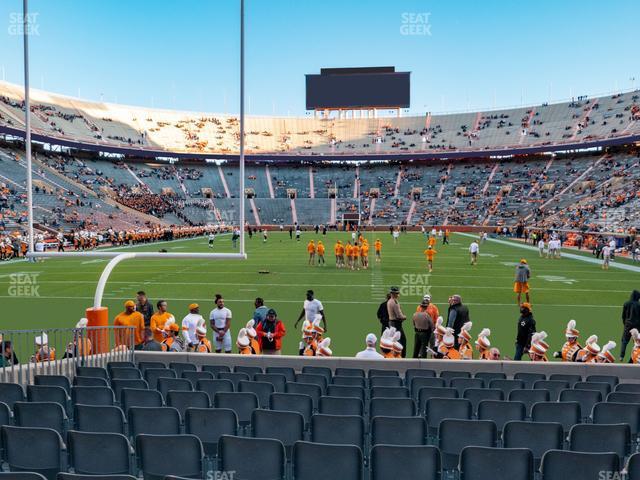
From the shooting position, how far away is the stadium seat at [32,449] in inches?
144

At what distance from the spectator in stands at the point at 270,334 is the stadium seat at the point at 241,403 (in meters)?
4.13

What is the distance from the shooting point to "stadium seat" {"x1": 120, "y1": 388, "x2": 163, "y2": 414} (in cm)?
501

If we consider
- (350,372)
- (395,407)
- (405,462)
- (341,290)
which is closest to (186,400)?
(395,407)

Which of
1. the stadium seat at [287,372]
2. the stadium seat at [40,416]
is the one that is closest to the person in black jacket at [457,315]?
the stadium seat at [287,372]

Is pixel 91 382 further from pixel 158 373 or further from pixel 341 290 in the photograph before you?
pixel 341 290

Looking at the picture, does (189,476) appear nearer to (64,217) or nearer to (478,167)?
(64,217)

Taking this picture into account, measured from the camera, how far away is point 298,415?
13.9 feet

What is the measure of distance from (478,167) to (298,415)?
7422 centimetres

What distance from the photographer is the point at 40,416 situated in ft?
14.6

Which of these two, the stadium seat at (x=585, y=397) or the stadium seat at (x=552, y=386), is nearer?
the stadium seat at (x=585, y=397)

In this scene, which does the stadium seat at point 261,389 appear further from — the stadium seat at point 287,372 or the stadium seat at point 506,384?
the stadium seat at point 506,384

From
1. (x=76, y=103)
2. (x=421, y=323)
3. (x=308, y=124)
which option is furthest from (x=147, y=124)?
(x=421, y=323)

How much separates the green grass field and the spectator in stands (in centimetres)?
160

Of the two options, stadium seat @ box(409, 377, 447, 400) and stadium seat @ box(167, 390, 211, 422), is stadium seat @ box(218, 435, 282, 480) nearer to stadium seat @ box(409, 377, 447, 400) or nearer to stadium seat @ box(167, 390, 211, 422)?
stadium seat @ box(167, 390, 211, 422)
